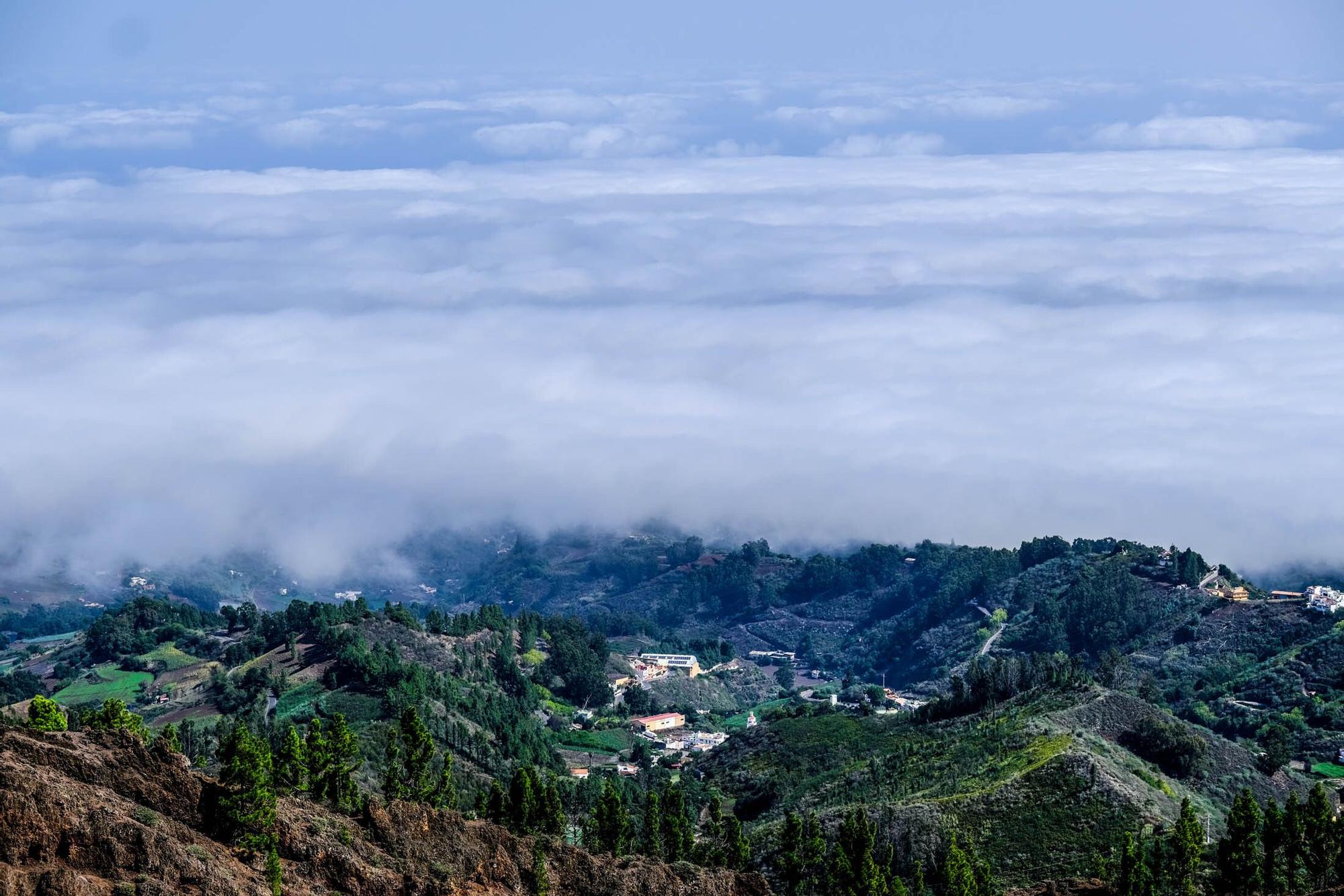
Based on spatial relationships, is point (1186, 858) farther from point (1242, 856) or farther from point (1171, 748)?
point (1171, 748)

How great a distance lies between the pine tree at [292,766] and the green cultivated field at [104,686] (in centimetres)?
7802

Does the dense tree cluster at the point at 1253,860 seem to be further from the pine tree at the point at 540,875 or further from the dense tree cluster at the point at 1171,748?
the dense tree cluster at the point at 1171,748

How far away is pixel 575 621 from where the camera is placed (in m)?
195

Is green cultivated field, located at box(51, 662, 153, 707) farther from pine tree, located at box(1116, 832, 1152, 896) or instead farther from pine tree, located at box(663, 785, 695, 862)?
pine tree, located at box(1116, 832, 1152, 896)

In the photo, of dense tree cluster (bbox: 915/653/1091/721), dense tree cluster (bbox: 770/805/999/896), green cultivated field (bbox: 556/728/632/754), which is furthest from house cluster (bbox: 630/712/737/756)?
dense tree cluster (bbox: 770/805/999/896)

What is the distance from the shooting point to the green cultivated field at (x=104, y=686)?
162 m

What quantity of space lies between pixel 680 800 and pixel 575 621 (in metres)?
97.9

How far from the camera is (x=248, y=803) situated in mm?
74062

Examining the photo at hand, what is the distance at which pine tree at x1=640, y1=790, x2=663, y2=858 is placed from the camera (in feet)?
307

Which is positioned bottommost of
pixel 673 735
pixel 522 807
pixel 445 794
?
pixel 673 735

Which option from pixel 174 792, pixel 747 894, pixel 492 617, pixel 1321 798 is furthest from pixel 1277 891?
pixel 492 617

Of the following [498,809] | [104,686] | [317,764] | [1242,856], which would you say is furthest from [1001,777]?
[104,686]

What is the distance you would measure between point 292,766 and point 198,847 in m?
15.5

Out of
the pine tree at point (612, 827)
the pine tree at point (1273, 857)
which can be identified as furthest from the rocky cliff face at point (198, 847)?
the pine tree at point (1273, 857)
